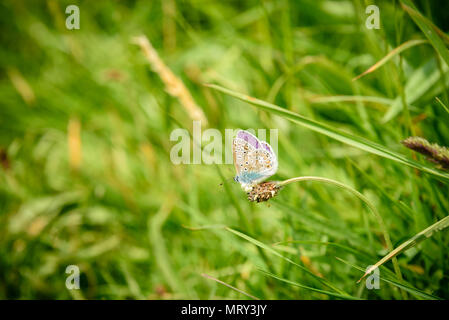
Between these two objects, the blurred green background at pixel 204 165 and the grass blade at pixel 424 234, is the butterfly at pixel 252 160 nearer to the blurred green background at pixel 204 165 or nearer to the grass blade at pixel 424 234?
the blurred green background at pixel 204 165

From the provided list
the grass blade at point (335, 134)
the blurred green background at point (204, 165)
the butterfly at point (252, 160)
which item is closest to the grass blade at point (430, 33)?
the blurred green background at point (204, 165)

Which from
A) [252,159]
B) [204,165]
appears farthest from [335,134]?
[204,165]

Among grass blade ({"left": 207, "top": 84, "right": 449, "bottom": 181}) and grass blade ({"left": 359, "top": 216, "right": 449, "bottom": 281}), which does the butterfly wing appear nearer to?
grass blade ({"left": 207, "top": 84, "right": 449, "bottom": 181})

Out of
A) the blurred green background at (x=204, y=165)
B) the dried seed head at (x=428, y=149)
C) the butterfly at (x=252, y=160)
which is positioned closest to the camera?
the dried seed head at (x=428, y=149)

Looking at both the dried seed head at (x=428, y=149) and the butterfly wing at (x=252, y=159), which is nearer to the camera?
the dried seed head at (x=428, y=149)

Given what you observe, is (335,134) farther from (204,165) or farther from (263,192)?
(204,165)
